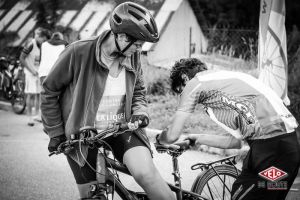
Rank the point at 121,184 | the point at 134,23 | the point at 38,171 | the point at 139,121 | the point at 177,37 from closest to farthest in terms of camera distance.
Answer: the point at 139,121
the point at 134,23
the point at 121,184
the point at 38,171
the point at 177,37

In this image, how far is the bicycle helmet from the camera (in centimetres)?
313

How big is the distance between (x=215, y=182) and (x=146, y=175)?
1.03 meters

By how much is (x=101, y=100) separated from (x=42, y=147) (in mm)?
4585

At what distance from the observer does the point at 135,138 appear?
3.29 m

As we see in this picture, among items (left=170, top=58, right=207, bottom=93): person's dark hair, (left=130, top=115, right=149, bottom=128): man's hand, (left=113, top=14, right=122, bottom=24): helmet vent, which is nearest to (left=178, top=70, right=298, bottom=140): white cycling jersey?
(left=170, top=58, right=207, bottom=93): person's dark hair

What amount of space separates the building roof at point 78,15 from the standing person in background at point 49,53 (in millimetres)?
7103

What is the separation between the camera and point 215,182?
386 cm

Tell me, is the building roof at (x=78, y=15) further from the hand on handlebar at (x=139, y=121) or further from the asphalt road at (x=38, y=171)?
the hand on handlebar at (x=139, y=121)

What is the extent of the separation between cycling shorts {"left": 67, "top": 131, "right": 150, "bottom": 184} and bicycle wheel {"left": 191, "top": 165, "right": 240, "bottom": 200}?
0.82 m

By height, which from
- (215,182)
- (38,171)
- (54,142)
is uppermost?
(54,142)

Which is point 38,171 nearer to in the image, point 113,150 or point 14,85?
point 113,150

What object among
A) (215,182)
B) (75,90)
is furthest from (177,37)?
(75,90)

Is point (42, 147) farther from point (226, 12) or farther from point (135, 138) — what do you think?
point (226, 12)

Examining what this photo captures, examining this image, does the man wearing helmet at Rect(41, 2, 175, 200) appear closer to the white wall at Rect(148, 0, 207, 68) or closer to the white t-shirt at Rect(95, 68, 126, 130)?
the white t-shirt at Rect(95, 68, 126, 130)
